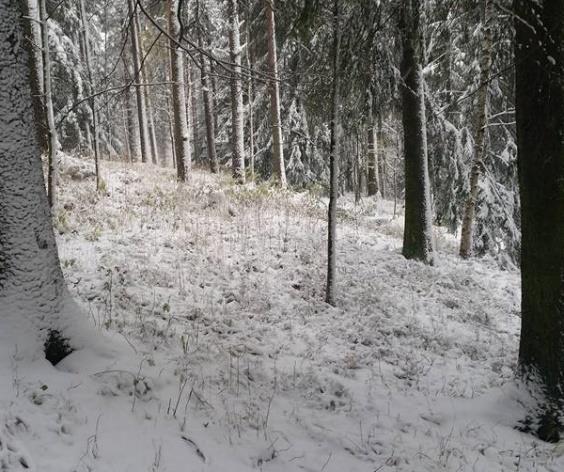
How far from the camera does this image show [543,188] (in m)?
4.08

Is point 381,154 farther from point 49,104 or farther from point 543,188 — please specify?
point 543,188

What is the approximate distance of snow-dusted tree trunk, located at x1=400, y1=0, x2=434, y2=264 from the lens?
368 inches

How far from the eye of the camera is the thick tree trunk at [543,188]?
154 inches

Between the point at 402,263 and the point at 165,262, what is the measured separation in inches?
201

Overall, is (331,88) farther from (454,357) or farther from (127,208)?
(127,208)

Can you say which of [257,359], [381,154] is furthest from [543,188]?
[381,154]

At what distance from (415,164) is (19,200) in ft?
26.2

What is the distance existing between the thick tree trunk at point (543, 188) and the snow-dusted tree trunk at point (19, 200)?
446cm

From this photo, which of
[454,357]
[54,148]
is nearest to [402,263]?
[454,357]

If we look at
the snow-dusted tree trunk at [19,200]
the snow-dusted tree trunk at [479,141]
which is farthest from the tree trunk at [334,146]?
the snow-dusted tree trunk at [479,141]

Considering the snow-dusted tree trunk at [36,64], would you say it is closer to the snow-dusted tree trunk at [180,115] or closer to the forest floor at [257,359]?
the forest floor at [257,359]

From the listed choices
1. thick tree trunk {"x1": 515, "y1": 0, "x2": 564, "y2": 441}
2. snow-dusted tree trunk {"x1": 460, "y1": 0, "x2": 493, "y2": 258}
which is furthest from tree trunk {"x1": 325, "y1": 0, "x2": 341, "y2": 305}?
snow-dusted tree trunk {"x1": 460, "y1": 0, "x2": 493, "y2": 258}

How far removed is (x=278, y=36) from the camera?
611 centimetres

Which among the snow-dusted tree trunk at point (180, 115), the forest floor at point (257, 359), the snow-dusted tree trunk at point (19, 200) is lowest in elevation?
the forest floor at point (257, 359)
